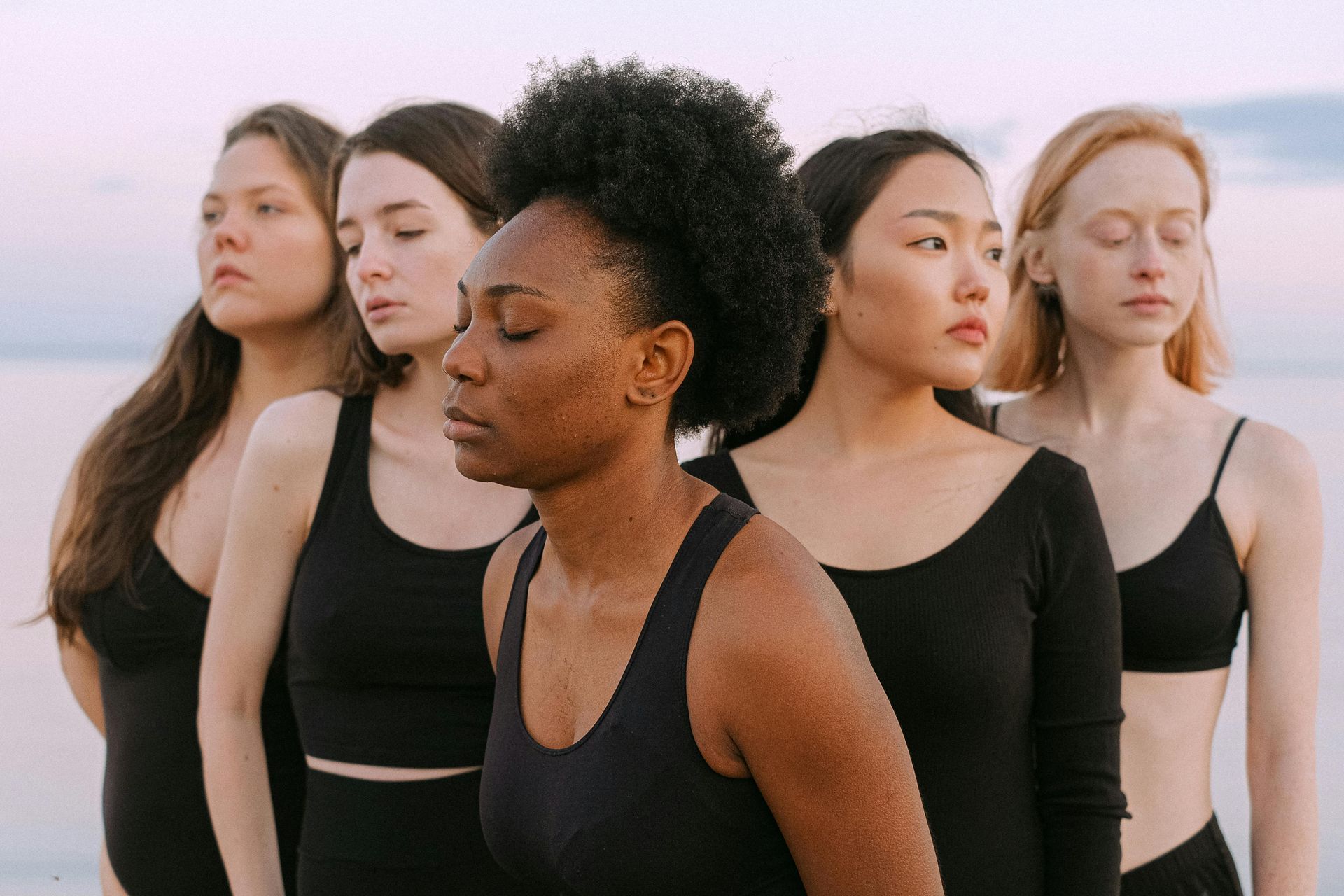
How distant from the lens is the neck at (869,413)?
2602 millimetres

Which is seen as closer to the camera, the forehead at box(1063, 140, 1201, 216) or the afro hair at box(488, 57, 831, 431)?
the afro hair at box(488, 57, 831, 431)

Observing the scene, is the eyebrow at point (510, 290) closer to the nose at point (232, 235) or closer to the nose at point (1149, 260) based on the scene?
the nose at point (232, 235)

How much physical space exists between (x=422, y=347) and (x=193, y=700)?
1.10 metres

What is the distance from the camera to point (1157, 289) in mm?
3014

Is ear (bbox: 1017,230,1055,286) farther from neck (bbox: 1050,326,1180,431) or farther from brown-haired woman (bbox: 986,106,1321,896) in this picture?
neck (bbox: 1050,326,1180,431)

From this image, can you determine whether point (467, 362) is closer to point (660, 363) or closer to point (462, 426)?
point (462, 426)

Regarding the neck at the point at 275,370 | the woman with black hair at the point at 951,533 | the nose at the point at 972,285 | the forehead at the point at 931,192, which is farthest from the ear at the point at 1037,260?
the neck at the point at 275,370

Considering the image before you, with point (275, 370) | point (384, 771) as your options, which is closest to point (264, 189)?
point (275, 370)

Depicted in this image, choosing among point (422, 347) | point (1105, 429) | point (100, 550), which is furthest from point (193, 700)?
point (1105, 429)

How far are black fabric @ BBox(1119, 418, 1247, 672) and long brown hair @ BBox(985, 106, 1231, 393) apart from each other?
2.35 feet

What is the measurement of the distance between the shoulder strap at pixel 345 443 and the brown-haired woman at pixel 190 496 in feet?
0.53

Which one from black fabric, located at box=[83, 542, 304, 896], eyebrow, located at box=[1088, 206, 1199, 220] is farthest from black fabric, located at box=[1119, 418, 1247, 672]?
black fabric, located at box=[83, 542, 304, 896]

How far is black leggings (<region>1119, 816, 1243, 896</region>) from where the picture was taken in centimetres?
278

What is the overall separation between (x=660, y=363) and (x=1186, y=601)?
162 centimetres
